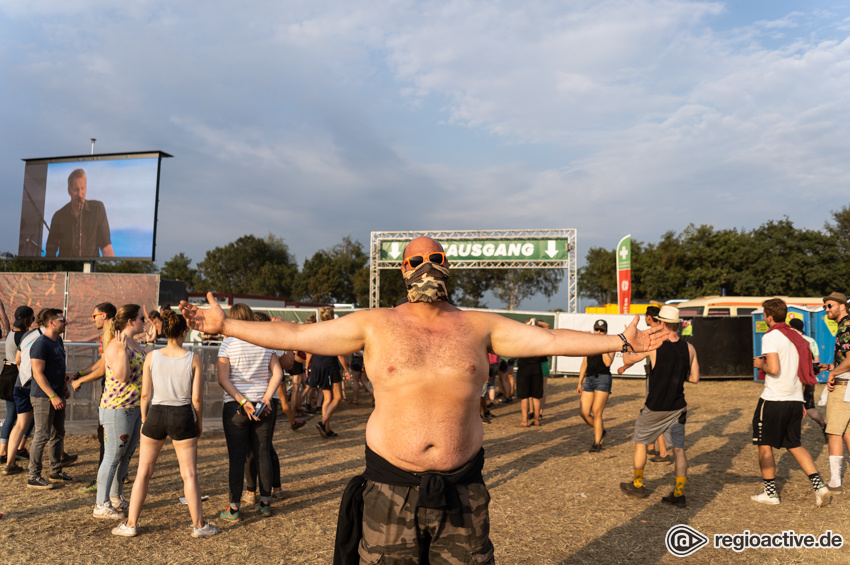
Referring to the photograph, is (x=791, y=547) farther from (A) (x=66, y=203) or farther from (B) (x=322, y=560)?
(A) (x=66, y=203)

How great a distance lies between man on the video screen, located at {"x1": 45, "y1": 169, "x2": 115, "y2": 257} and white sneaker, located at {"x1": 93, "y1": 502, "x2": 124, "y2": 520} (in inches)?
678

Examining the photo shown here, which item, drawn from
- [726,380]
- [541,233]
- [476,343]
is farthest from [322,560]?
[541,233]

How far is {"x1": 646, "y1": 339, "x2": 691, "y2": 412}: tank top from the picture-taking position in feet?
20.4

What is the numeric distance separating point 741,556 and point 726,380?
16.5m

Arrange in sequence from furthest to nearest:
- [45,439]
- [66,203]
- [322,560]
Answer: [66,203] < [45,439] < [322,560]

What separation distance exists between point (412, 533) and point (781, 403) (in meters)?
5.49

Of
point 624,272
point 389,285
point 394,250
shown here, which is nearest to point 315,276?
point 389,285

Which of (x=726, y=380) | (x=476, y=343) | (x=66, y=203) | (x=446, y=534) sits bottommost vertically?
(x=726, y=380)

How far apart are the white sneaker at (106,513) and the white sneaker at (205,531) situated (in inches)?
38.2

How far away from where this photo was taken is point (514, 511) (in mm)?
6012

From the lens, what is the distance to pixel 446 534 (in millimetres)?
2434

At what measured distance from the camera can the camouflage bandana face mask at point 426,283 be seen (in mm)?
2654

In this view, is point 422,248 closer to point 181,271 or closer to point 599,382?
point 599,382

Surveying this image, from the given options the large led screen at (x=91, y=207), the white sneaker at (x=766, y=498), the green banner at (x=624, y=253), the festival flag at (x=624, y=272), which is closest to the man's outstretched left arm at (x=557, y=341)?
the white sneaker at (x=766, y=498)
